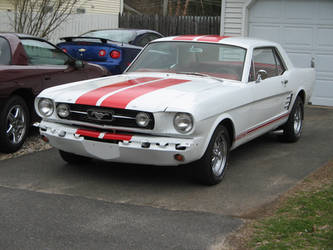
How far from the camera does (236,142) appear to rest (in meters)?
6.38

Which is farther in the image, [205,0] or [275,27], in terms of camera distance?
[205,0]

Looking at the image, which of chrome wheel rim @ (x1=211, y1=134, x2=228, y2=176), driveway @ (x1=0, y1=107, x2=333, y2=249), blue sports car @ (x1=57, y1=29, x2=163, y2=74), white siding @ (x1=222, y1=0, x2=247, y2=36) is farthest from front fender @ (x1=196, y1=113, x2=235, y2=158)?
white siding @ (x1=222, y1=0, x2=247, y2=36)

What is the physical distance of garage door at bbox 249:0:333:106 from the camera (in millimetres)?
12711

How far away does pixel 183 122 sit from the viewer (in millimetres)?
5371

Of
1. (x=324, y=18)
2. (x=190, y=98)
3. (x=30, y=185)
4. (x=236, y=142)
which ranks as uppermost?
(x=324, y=18)

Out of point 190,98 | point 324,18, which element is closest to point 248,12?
point 324,18

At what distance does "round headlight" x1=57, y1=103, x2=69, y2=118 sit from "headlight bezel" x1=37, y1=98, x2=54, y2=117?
0.12 meters

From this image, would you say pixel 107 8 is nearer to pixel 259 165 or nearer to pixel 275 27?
pixel 275 27

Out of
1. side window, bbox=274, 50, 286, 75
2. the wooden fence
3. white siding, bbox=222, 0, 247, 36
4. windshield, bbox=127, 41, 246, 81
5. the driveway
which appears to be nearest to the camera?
the driveway

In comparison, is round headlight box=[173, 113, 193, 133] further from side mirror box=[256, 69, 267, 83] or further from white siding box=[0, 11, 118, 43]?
white siding box=[0, 11, 118, 43]

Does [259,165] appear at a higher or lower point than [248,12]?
lower

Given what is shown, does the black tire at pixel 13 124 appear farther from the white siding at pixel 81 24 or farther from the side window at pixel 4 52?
the white siding at pixel 81 24

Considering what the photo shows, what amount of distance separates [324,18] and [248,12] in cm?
178

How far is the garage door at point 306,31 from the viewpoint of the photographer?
1271 cm
